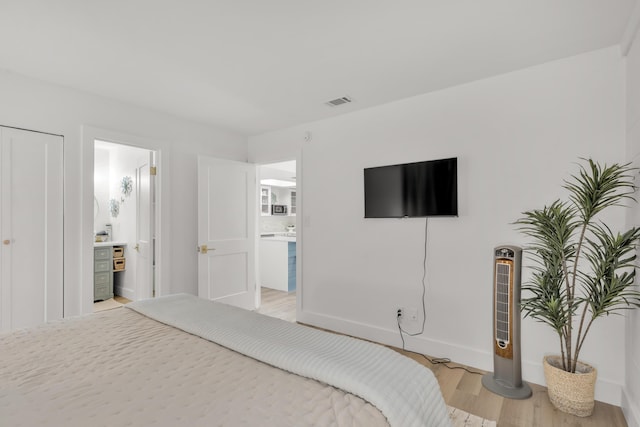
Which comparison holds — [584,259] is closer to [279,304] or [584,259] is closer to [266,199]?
[279,304]

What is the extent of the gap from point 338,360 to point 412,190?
2051mm

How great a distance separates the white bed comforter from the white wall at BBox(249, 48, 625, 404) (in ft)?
5.41

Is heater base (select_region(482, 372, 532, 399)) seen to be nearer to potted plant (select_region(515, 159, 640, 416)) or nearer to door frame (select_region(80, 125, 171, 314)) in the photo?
potted plant (select_region(515, 159, 640, 416))

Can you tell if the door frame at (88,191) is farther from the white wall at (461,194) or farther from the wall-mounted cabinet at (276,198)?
the wall-mounted cabinet at (276,198)

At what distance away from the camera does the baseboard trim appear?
219cm

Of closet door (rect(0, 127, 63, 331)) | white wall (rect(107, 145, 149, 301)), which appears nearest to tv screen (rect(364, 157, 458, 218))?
closet door (rect(0, 127, 63, 331))

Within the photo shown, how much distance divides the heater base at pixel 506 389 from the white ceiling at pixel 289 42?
2.38 metres

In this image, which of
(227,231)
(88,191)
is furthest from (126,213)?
(88,191)

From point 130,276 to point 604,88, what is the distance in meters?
5.62

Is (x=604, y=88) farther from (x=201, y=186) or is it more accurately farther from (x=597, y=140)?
(x=201, y=186)

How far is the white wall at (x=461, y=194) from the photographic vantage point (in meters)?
2.25

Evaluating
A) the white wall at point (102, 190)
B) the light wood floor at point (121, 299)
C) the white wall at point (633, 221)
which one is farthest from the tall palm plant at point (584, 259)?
the white wall at point (102, 190)

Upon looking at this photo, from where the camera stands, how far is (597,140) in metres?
2.23

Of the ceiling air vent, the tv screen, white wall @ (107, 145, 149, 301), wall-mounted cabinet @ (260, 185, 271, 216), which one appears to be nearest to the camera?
the tv screen
